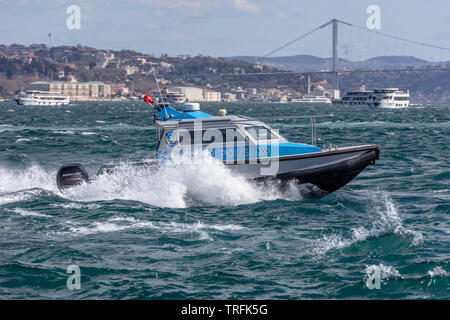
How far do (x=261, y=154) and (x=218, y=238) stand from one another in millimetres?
4141

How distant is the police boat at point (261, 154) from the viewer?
14773 mm

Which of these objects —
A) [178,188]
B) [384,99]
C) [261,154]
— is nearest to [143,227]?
[178,188]

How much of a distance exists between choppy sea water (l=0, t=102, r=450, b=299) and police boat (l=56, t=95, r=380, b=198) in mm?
357

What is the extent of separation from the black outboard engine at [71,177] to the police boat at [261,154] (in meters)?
0.06

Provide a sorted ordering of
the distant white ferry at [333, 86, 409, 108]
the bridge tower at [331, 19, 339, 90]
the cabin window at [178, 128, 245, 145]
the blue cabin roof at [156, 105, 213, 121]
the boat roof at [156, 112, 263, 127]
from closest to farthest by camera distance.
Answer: the cabin window at [178, 128, 245, 145], the boat roof at [156, 112, 263, 127], the blue cabin roof at [156, 105, 213, 121], the distant white ferry at [333, 86, 409, 108], the bridge tower at [331, 19, 339, 90]

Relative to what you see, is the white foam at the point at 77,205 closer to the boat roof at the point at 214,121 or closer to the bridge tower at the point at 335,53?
the boat roof at the point at 214,121

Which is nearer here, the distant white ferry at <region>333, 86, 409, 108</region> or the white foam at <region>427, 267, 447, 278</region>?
the white foam at <region>427, 267, 447, 278</region>

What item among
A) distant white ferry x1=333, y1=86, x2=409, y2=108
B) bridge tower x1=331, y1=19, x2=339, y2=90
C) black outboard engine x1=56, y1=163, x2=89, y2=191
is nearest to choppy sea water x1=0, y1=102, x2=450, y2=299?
black outboard engine x1=56, y1=163, x2=89, y2=191

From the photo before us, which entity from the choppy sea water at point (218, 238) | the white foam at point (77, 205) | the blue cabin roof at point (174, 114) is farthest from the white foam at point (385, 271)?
the blue cabin roof at point (174, 114)

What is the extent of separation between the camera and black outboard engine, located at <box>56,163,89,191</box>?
1534cm

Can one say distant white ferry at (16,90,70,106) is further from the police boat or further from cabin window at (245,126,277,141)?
cabin window at (245,126,277,141)

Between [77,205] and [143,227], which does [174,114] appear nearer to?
[77,205]

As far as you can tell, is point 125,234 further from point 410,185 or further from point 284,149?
point 410,185

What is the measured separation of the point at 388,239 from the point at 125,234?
4865mm
